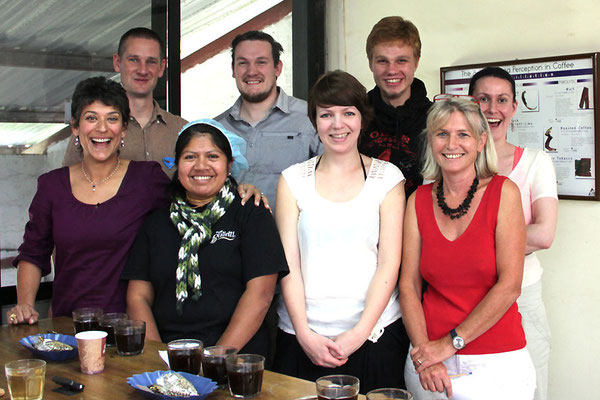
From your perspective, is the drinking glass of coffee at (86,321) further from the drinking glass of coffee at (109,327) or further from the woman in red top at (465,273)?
the woman in red top at (465,273)

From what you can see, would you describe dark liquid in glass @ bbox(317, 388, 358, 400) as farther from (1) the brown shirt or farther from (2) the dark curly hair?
(1) the brown shirt

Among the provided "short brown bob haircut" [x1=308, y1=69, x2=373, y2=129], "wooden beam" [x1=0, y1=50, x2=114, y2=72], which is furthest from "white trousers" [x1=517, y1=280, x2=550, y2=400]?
"wooden beam" [x1=0, y1=50, x2=114, y2=72]

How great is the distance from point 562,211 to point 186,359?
92.5 inches

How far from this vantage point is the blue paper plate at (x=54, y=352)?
2.03 meters

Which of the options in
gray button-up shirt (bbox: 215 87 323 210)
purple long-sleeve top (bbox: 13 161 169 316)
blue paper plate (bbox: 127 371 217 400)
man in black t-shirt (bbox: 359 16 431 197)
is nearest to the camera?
blue paper plate (bbox: 127 371 217 400)

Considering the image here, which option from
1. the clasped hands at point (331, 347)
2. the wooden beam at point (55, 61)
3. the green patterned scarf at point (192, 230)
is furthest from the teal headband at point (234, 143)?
the wooden beam at point (55, 61)

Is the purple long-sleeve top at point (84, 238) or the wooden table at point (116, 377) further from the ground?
the purple long-sleeve top at point (84, 238)

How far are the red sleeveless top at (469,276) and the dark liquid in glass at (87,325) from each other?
116 centimetres

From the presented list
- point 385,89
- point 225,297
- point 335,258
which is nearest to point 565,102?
point 385,89

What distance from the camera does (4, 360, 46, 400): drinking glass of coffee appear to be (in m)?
1.66

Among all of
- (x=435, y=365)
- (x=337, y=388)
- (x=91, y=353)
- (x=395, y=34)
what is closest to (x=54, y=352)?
(x=91, y=353)

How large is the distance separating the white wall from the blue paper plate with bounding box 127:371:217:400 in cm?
235

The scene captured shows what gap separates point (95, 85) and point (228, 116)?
2.85 ft

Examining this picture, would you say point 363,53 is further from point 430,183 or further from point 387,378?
point 387,378
